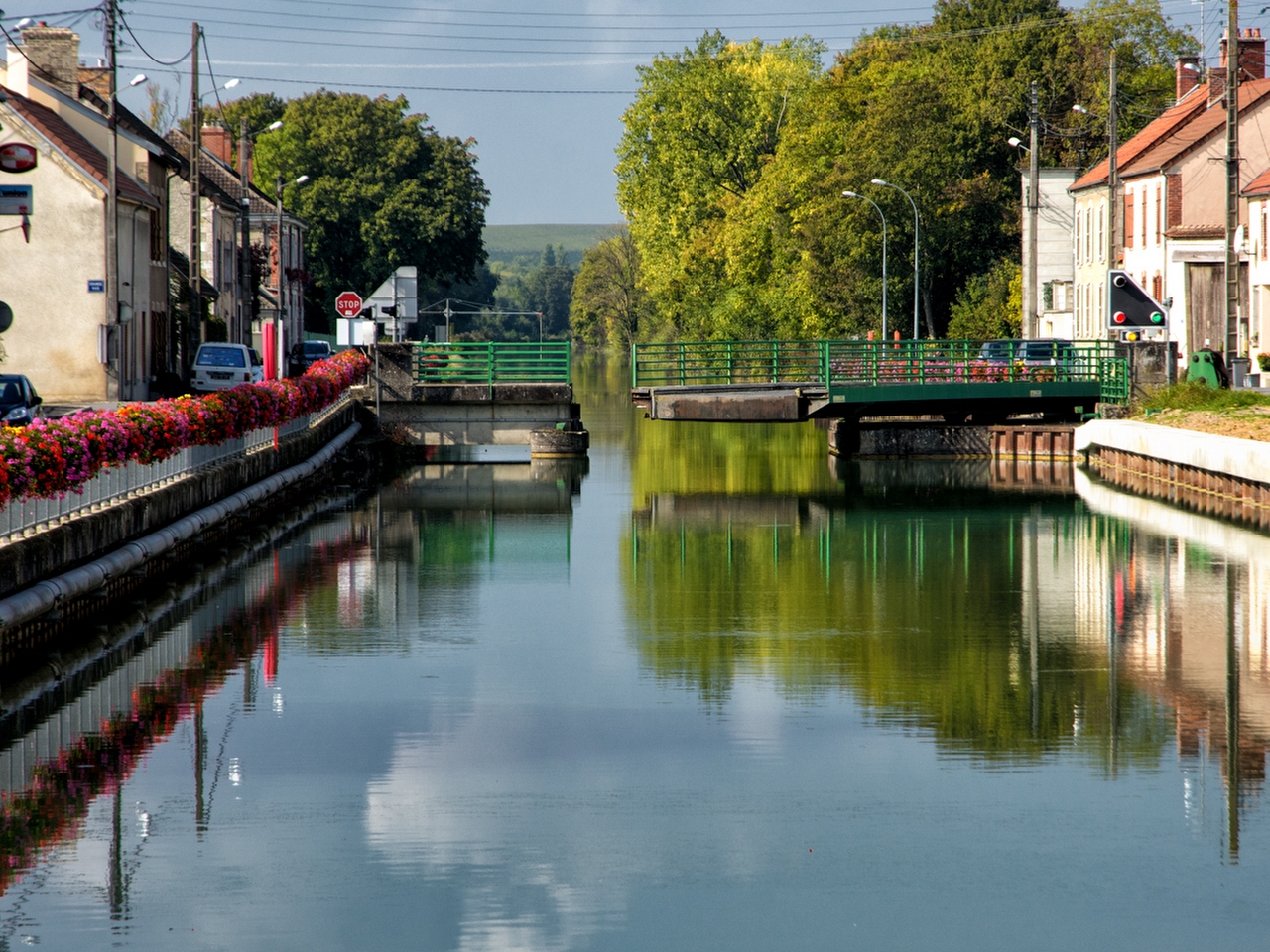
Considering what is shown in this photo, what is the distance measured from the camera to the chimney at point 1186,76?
65.6m

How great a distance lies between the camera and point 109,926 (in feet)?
29.0

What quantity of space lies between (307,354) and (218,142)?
15.5 metres

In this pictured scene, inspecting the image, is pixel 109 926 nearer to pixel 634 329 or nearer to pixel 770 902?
pixel 770 902

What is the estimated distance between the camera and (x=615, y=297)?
164875mm

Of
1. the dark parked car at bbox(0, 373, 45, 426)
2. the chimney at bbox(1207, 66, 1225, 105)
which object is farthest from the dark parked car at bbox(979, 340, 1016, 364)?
the dark parked car at bbox(0, 373, 45, 426)

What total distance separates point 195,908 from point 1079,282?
62019 millimetres

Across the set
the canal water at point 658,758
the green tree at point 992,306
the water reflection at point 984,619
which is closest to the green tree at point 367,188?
the green tree at point 992,306

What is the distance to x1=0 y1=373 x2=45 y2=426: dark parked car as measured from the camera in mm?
30328

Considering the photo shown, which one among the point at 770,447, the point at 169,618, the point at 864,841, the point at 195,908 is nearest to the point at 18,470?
the point at 169,618

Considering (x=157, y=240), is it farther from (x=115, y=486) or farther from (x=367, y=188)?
(x=367, y=188)

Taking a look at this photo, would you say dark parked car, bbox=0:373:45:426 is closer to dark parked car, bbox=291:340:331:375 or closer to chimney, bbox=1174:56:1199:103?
dark parked car, bbox=291:340:331:375

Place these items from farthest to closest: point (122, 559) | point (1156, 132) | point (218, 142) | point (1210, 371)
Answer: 1. point (218, 142)
2. point (1156, 132)
3. point (1210, 371)
4. point (122, 559)

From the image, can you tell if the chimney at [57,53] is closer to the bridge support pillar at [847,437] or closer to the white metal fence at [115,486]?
the white metal fence at [115,486]

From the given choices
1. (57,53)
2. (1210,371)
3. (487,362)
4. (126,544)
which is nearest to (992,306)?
(1210,371)
